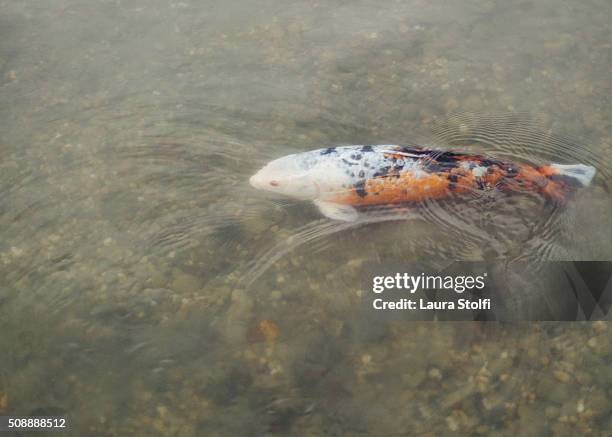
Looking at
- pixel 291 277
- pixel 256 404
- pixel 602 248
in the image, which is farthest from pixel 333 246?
pixel 602 248

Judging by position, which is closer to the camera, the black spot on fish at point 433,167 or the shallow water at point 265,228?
the shallow water at point 265,228

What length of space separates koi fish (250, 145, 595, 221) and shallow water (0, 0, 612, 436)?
0.46 ft

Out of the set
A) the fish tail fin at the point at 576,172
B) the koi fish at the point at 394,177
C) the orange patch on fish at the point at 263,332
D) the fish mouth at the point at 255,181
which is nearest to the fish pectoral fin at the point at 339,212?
the koi fish at the point at 394,177

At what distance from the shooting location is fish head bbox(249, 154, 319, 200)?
405cm

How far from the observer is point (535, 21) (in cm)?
586

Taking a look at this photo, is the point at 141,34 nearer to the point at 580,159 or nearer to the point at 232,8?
the point at 232,8

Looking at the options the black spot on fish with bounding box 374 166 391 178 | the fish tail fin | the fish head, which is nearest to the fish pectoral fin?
the fish head

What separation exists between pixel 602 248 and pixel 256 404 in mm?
2567

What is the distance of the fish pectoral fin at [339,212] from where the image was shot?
4.01m

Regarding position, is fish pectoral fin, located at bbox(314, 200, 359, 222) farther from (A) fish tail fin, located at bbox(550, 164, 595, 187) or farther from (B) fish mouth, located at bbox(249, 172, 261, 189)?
(A) fish tail fin, located at bbox(550, 164, 595, 187)

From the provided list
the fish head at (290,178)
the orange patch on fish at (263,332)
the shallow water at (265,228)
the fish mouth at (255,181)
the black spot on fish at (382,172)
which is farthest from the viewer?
the fish mouth at (255,181)

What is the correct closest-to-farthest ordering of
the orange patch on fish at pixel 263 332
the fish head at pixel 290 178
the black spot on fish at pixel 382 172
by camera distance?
the orange patch on fish at pixel 263 332
the black spot on fish at pixel 382 172
the fish head at pixel 290 178

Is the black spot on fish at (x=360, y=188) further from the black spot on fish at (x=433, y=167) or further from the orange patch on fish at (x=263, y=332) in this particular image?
the orange patch on fish at (x=263, y=332)

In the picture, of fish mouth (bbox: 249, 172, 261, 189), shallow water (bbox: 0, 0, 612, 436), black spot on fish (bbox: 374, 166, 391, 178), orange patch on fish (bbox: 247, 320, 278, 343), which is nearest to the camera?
shallow water (bbox: 0, 0, 612, 436)
